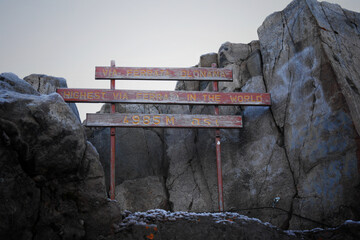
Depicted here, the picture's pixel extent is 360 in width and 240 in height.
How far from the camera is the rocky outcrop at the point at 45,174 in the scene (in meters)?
3.82

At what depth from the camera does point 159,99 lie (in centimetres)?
857

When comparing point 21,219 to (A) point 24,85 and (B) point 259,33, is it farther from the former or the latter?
(B) point 259,33

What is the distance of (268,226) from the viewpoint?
5.91m

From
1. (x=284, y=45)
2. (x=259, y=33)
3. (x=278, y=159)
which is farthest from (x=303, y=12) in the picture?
(x=278, y=159)

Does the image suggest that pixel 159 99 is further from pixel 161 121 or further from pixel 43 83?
pixel 43 83

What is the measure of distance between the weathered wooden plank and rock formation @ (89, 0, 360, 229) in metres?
0.66

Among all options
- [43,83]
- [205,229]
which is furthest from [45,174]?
[43,83]

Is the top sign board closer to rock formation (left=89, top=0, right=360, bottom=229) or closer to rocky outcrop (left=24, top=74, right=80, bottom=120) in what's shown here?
rock formation (left=89, top=0, right=360, bottom=229)

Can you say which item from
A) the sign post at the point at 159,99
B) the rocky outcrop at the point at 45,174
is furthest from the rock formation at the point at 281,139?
the rocky outcrop at the point at 45,174

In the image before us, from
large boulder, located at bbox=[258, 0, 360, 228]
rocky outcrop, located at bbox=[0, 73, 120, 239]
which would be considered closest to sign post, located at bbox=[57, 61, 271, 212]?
large boulder, located at bbox=[258, 0, 360, 228]

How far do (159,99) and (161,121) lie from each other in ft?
2.31

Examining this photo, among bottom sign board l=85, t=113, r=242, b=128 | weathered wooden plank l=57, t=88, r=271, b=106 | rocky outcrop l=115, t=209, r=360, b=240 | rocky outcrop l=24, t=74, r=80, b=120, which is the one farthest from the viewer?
rocky outcrop l=24, t=74, r=80, b=120

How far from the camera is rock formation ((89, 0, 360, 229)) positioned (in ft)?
21.1

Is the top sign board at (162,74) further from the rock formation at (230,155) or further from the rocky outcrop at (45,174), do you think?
the rocky outcrop at (45,174)
